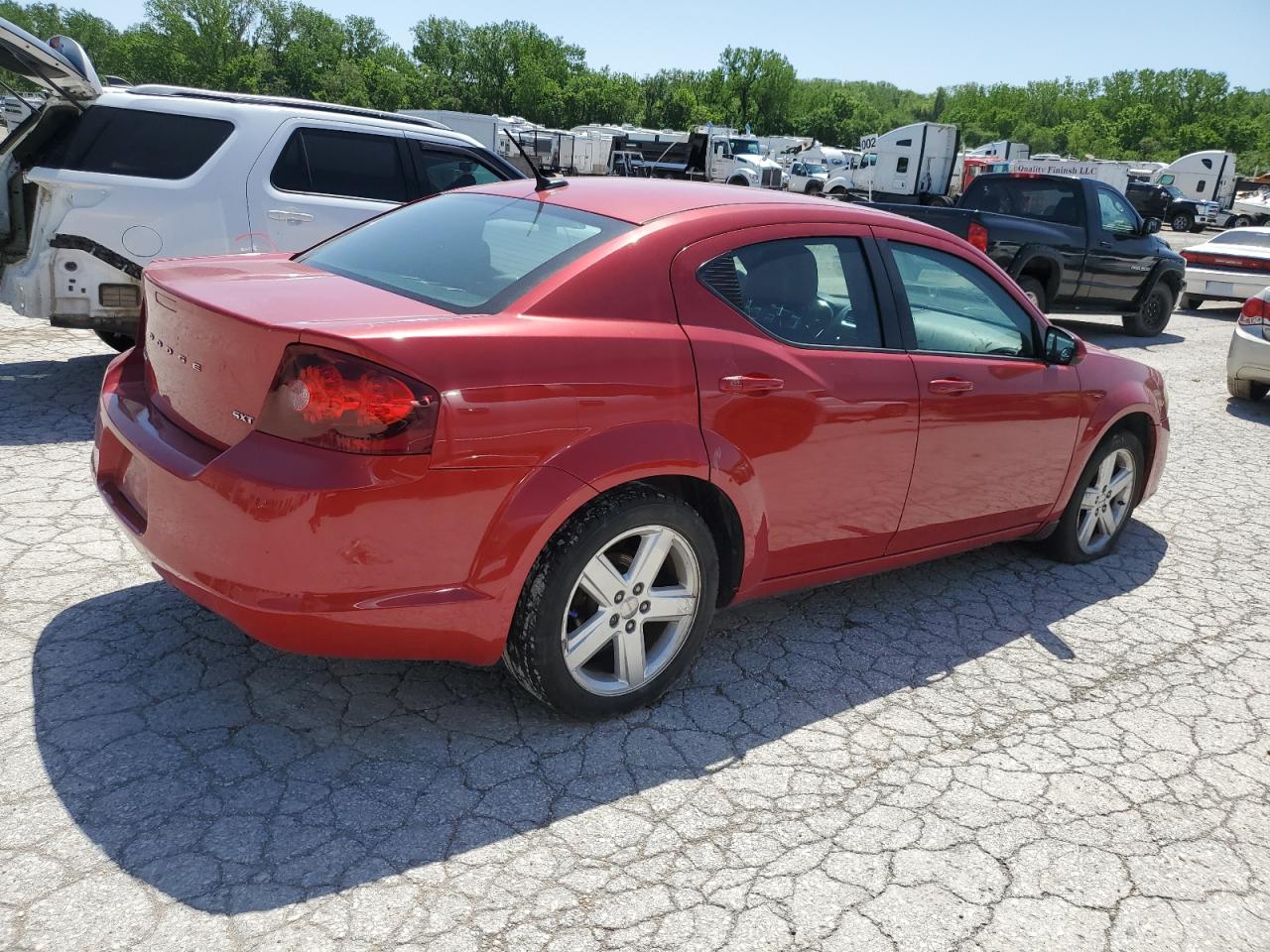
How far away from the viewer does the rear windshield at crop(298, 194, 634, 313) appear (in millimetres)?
3049

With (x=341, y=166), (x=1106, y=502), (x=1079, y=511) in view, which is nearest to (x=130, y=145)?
(x=341, y=166)

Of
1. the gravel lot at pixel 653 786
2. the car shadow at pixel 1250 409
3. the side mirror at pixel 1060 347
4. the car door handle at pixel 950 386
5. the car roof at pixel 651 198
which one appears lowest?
the car shadow at pixel 1250 409

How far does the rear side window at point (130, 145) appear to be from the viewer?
609 cm

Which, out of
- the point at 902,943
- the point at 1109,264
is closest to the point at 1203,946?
the point at 902,943

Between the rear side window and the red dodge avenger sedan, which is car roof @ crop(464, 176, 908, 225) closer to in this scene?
the red dodge avenger sedan

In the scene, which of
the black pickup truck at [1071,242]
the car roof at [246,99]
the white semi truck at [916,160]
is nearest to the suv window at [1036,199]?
the black pickup truck at [1071,242]

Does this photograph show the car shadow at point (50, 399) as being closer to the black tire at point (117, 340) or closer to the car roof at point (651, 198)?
the black tire at point (117, 340)

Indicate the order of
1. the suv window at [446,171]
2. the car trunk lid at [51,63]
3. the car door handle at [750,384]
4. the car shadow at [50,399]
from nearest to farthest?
1. the car door handle at [750,384]
2. the car trunk lid at [51,63]
3. the car shadow at [50,399]
4. the suv window at [446,171]

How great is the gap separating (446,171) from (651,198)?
439 centimetres

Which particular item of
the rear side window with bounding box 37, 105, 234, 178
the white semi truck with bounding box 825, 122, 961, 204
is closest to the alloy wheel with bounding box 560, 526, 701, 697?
the rear side window with bounding box 37, 105, 234, 178

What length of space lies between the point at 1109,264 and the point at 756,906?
11.5m

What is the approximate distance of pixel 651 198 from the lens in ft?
11.4

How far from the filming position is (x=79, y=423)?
19.1ft

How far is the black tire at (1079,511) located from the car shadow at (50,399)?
4.99 meters
